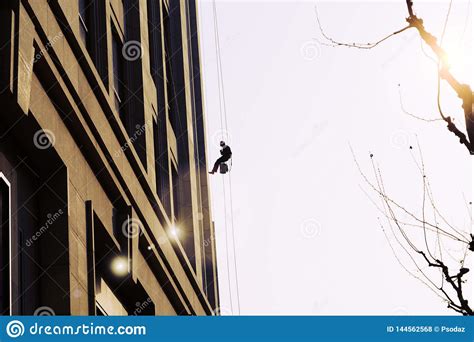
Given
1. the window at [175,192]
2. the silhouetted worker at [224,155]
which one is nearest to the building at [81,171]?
the silhouetted worker at [224,155]

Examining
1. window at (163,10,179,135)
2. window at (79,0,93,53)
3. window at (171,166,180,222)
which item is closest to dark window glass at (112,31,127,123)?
window at (79,0,93,53)

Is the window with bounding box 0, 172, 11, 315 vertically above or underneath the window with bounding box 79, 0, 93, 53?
underneath

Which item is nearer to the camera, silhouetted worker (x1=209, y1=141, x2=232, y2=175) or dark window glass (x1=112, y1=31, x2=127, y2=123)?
dark window glass (x1=112, y1=31, x2=127, y2=123)

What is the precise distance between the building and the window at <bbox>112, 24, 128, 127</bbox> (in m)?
0.04

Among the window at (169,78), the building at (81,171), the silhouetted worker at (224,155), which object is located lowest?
the building at (81,171)

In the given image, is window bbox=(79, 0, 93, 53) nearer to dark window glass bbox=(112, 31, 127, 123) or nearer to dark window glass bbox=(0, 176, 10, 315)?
dark window glass bbox=(112, 31, 127, 123)

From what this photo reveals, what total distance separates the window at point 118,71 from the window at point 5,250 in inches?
402

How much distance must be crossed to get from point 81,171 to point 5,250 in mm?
3512

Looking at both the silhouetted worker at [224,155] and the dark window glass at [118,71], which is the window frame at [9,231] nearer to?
the dark window glass at [118,71]

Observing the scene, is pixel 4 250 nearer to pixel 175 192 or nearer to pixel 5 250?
pixel 5 250

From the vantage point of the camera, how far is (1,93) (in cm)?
1323

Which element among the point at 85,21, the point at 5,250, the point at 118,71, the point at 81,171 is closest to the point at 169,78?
the point at 118,71

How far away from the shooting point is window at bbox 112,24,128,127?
24141mm

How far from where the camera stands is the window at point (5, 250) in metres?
13.3
